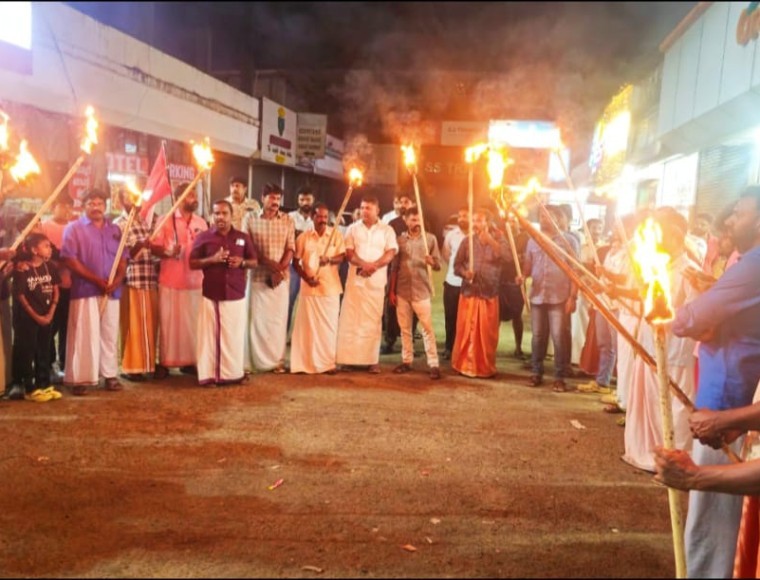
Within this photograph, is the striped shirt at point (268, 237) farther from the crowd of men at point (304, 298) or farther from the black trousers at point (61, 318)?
the black trousers at point (61, 318)

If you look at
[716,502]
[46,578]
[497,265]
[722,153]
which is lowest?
[46,578]

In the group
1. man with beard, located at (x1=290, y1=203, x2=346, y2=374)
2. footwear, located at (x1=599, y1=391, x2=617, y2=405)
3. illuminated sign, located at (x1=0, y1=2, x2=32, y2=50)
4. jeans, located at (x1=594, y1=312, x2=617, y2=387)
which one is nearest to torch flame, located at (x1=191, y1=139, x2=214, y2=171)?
man with beard, located at (x1=290, y1=203, x2=346, y2=374)

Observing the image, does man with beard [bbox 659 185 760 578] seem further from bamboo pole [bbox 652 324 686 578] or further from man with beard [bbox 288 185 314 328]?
man with beard [bbox 288 185 314 328]

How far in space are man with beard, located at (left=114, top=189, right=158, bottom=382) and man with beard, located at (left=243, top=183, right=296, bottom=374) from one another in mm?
1191

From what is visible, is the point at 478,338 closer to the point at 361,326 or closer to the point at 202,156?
the point at 361,326

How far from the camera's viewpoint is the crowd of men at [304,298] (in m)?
6.30

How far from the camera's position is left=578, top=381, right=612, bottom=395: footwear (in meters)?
7.71

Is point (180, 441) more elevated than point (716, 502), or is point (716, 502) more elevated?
point (716, 502)

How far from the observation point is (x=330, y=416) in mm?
6320

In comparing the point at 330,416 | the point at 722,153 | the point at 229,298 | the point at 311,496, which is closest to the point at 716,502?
the point at 311,496

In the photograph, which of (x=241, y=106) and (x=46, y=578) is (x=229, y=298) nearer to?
(x=46, y=578)

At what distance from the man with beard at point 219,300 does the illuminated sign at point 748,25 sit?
6.49m

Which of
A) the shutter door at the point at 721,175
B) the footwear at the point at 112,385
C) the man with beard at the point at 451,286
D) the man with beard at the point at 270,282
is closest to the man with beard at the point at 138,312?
the footwear at the point at 112,385

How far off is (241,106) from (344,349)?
12.1 meters
